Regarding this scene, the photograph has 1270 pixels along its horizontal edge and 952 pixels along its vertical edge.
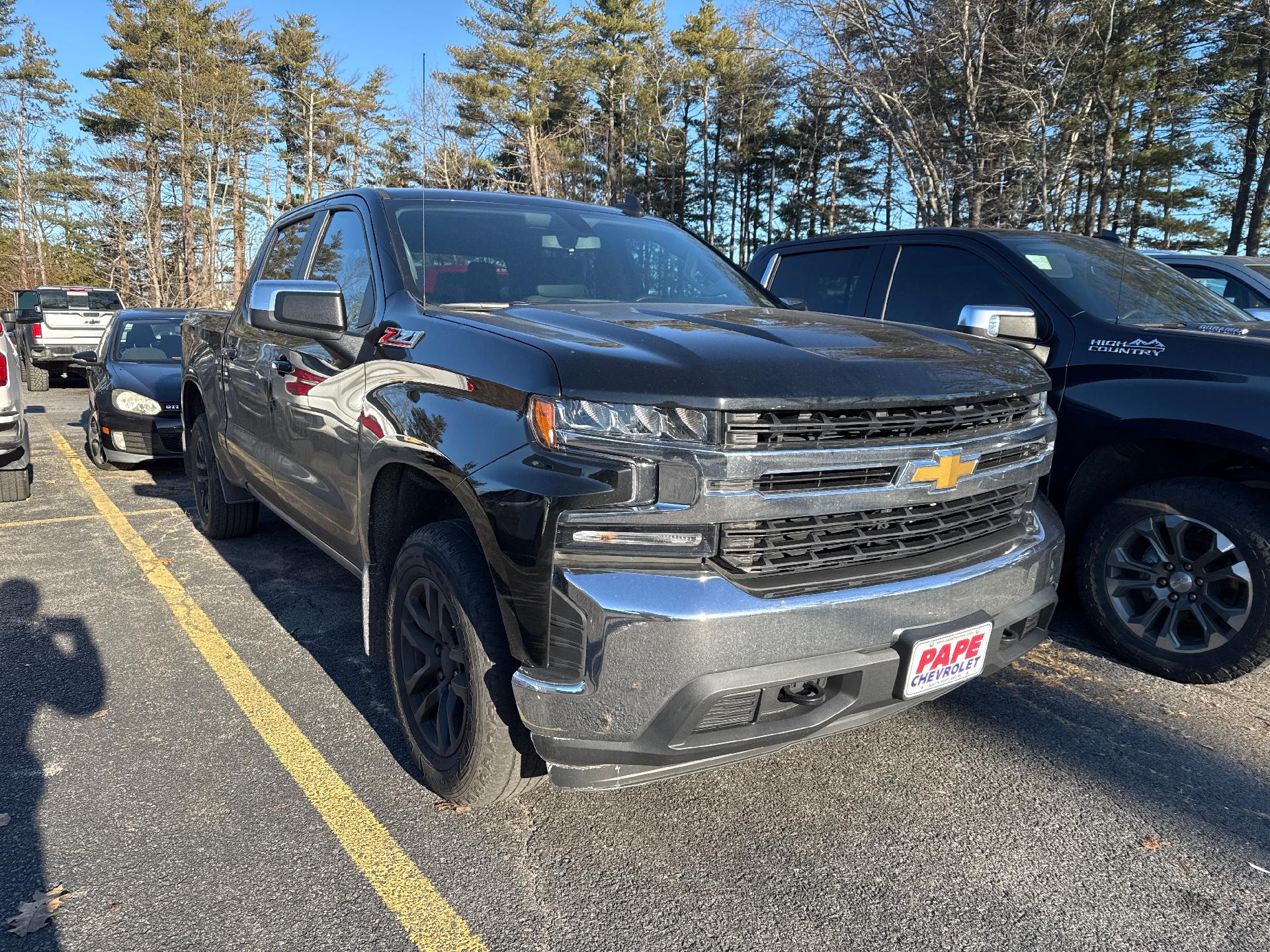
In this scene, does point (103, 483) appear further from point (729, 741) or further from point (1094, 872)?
point (1094, 872)

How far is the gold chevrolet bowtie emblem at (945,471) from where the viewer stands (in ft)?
7.49

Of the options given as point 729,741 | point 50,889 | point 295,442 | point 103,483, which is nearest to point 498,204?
Answer: point 295,442

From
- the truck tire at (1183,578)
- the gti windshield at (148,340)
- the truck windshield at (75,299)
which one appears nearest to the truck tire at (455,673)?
the truck tire at (1183,578)

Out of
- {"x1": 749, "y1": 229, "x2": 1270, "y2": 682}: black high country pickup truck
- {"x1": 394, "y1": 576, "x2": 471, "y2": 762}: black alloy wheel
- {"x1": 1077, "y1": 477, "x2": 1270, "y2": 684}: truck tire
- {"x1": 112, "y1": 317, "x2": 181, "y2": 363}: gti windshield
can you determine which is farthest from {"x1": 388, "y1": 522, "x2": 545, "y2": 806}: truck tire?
{"x1": 112, "y1": 317, "x2": 181, "y2": 363}: gti windshield

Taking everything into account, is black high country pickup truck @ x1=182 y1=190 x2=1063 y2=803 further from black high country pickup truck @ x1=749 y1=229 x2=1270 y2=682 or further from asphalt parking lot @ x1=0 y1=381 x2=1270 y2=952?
black high country pickup truck @ x1=749 y1=229 x2=1270 y2=682

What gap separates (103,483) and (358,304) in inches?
236

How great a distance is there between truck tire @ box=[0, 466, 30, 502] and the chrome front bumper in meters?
6.48

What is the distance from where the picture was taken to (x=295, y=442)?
11.8ft

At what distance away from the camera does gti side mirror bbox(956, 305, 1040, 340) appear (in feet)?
12.3

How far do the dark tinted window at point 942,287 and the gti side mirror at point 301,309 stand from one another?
125 inches

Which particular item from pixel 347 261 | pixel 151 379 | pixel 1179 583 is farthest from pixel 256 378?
pixel 151 379

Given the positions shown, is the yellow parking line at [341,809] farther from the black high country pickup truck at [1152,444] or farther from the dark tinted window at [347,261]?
the black high country pickup truck at [1152,444]

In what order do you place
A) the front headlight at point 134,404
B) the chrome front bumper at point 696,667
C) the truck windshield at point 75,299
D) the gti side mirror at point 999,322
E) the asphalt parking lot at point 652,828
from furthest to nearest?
1. the truck windshield at point 75,299
2. the front headlight at point 134,404
3. the gti side mirror at point 999,322
4. the asphalt parking lot at point 652,828
5. the chrome front bumper at point 696,667

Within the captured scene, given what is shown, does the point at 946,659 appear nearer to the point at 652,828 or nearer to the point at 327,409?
the point at 652,828
